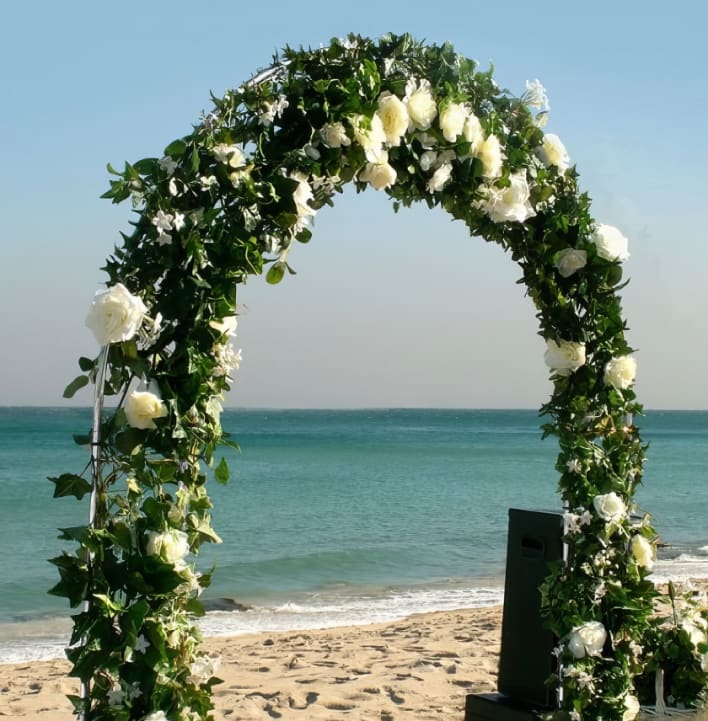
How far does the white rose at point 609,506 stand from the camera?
156 inches

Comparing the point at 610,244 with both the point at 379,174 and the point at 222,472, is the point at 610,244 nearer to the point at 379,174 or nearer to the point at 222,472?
the point at 379,174

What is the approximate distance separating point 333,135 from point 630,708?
273cm

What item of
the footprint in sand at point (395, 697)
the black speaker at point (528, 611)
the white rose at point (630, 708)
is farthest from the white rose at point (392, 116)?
the footprint in sand at point (395, 697)

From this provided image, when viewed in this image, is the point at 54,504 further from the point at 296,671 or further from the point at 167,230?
the point at 167,230

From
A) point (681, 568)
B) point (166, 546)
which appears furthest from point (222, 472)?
point (681, 568)

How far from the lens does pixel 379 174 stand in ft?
11.0

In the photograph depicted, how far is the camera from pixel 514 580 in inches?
174

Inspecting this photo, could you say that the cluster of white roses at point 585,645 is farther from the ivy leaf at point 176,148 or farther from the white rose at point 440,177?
the ivy leaf at point 176,148

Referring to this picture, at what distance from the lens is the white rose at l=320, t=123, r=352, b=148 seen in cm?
317

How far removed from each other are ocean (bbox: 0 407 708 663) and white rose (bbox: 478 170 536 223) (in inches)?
69.2

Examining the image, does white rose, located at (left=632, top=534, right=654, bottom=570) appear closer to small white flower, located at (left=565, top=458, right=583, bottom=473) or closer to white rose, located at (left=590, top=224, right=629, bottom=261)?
small white flower, located at (left=565, top=458, right=583, bottom=473)

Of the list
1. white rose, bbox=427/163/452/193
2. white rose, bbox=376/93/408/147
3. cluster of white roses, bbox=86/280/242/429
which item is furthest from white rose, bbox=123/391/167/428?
white rose, bbox=427/163/452/193

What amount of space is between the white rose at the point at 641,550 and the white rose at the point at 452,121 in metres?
1.93

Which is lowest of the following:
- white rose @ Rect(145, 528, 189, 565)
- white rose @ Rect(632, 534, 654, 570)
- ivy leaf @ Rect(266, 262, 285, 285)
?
white rose @ Rect(632, 534, 654, 570)
